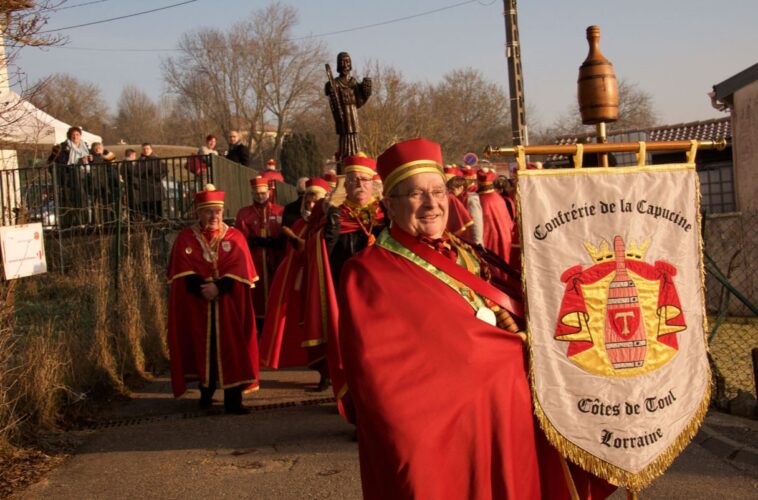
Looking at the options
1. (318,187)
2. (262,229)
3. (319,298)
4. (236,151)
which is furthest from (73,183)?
(319,298)

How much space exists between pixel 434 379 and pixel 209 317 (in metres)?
5.60

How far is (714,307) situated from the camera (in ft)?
41.5

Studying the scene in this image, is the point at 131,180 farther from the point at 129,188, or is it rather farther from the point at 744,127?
the point at 744,127

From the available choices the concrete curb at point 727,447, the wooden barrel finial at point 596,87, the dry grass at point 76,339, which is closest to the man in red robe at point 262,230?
the dry grass at point 76,339

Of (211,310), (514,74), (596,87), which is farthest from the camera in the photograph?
(514,74)

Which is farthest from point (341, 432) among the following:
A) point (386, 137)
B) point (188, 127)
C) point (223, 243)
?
point (188, 127)

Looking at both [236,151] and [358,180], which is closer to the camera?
[358,180]

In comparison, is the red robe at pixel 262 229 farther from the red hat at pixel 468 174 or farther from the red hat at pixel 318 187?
the red hat at pixel 468 174

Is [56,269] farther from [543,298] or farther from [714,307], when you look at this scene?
[543,298]

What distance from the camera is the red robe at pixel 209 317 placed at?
8.52m

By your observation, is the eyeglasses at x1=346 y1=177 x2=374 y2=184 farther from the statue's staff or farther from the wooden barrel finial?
the statue's staff

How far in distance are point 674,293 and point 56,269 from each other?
40.4 ft

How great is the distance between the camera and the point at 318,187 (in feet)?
31.6

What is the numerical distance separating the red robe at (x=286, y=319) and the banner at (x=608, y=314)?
5270mm
